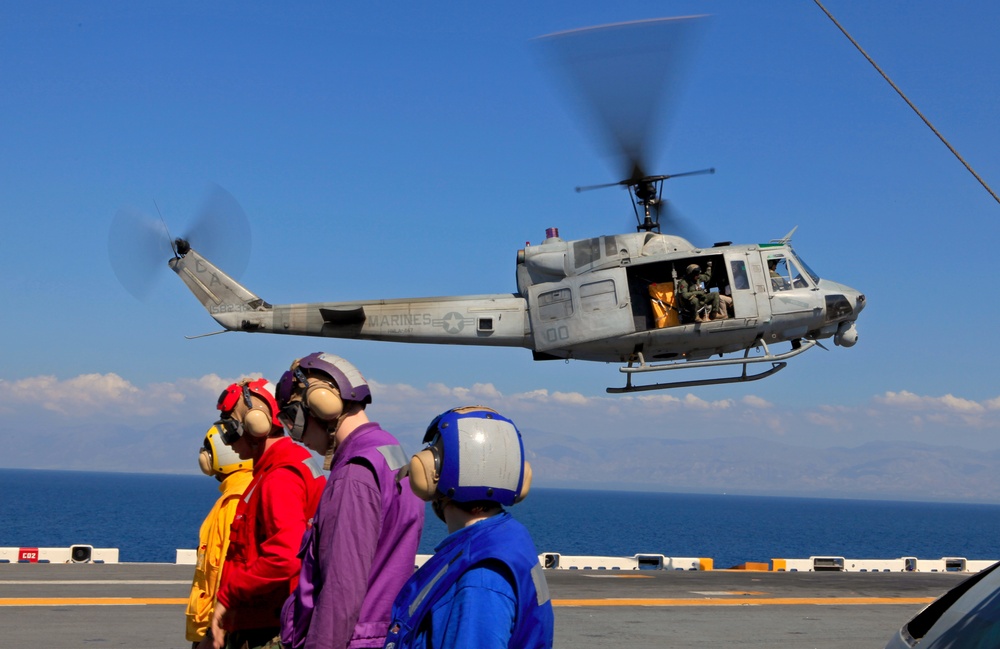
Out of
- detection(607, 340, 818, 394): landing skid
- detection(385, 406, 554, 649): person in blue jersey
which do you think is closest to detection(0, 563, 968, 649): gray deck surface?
detection(607, 340, 818, 394): landing skid

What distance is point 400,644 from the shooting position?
9.66 ft

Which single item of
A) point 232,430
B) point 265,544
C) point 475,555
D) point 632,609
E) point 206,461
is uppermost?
point 232,430

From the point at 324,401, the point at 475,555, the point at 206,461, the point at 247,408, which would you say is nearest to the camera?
the point at 475,555

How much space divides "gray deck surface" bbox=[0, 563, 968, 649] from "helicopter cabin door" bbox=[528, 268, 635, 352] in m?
4.20

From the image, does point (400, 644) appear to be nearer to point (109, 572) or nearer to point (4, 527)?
point (109, 572)

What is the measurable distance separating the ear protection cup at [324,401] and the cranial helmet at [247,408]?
1014mm

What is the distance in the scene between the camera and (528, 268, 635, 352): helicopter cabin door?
55.7ft

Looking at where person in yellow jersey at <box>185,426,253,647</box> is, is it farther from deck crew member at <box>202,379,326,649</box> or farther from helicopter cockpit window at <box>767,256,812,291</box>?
Result: helicopter cockpit window at <box>767,256,812,291</box>

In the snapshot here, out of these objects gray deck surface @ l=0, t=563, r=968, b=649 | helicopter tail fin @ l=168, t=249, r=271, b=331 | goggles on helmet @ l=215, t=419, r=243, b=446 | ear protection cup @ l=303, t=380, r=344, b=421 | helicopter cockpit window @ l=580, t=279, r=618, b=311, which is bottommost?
gray deck surface @ l=0, t=563, r=968, b=649

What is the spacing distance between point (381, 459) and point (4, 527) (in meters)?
90.7

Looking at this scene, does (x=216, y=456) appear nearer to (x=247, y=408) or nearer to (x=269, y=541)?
(x=247, y=408)

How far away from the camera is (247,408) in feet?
18.5

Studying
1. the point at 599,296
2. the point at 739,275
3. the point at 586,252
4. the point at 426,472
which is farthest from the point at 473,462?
the point at 586,252

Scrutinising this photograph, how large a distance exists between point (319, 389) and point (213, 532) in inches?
60.4
